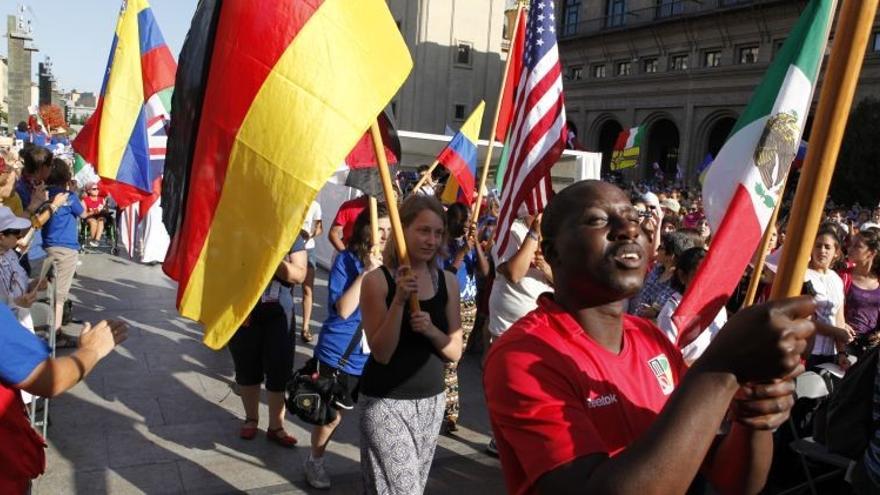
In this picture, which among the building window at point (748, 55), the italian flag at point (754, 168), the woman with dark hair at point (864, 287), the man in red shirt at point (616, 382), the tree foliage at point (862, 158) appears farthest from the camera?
the building window at point (748, 55)

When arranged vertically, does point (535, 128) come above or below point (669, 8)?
below

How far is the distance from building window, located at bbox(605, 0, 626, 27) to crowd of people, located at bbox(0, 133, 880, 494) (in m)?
35.8

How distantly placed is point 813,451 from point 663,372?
8.39ft

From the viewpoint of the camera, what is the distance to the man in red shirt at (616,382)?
3.60ft

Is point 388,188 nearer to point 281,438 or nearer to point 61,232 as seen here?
point 281,438

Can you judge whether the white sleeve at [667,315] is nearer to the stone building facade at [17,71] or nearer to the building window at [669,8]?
the stone building facade at [17,71]

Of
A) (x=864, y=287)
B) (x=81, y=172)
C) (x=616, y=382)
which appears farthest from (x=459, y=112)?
(x=616, y=382)

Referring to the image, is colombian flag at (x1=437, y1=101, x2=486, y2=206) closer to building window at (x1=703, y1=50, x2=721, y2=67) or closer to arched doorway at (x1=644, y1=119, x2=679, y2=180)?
building window at (x1=703, y1=50, x2=721, y2=67)

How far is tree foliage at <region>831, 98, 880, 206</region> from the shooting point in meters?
24.1

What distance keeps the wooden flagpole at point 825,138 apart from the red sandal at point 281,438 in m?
4.37

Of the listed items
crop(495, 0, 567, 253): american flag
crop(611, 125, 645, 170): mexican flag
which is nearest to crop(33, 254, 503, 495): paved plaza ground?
crop(495, 0, 567, 253): american flag

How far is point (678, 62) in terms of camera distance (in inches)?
1442

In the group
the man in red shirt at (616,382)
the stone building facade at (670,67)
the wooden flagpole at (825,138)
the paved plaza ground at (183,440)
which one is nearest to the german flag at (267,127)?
the man in red shirt at (616,382)

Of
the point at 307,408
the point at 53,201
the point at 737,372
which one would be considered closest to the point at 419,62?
the point at 53,201
